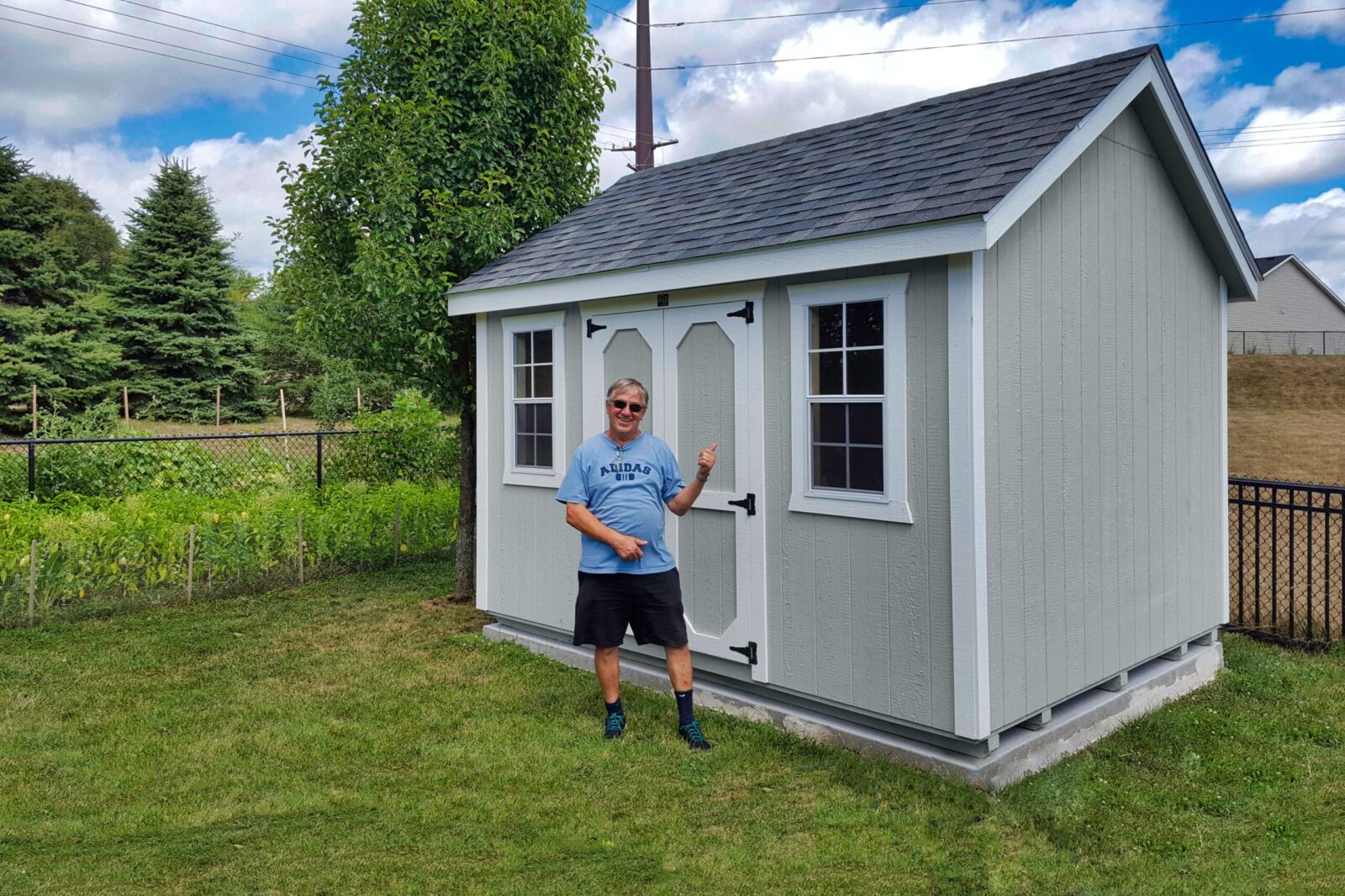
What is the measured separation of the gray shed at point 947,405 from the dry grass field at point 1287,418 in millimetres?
10738

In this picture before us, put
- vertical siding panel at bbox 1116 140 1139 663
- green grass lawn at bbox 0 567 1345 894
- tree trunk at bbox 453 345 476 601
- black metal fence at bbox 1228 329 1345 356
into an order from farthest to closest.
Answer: black metal fence at bbox 1228 329 1345 356
tree trunk at bbox 453 345 476 601
vertical siding panel at bbox 1116 140 1139 663
green grass lawn at bbox 0 567 1345 894

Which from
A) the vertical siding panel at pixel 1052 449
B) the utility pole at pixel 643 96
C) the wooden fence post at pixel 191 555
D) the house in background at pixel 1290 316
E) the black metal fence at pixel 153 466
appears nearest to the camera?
the vertical siding panel at pixel 1052 449

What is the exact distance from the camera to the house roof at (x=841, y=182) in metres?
4.66

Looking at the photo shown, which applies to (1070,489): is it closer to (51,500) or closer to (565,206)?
(565,206)

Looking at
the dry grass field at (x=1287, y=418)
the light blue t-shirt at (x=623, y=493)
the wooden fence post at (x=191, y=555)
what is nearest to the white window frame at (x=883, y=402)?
the light blue t-shirt at (x=623, y=493)

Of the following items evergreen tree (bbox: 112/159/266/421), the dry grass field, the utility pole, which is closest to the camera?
the utility pole

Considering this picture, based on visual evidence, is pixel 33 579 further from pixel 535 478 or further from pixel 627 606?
pixel 627 606

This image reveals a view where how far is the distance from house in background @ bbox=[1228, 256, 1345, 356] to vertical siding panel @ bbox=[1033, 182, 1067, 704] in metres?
36.7

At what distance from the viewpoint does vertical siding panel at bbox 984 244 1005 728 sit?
175 inches

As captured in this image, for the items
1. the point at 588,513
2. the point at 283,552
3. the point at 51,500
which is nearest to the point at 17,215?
the point at 51,500

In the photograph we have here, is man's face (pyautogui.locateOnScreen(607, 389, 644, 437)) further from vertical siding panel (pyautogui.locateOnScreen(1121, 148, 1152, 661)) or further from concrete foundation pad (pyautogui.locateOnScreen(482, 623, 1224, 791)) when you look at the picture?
vertical siding panel (pyautogui.locateOnScreen(1121, 148, 1152, 661))

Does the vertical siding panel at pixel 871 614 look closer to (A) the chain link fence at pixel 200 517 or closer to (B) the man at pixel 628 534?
(B) the man at pixel 628 534

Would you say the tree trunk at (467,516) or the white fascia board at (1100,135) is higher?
the white fascia board at (1100,135)

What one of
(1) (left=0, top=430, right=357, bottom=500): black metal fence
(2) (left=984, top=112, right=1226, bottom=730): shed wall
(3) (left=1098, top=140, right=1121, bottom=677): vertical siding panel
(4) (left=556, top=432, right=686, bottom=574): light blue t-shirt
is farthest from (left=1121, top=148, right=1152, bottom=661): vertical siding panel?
(1) (left=0, top=430, right=357, bottom=500): black metal fence
